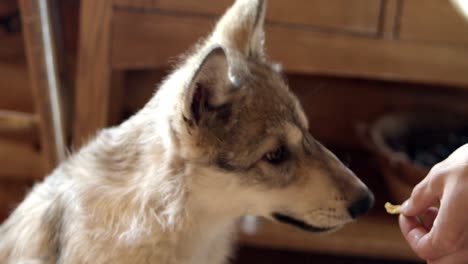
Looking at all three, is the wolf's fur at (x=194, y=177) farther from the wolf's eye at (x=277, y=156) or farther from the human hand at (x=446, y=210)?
the human hand at (x=446, y=210)

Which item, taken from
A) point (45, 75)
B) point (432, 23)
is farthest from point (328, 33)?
point (45, 75)

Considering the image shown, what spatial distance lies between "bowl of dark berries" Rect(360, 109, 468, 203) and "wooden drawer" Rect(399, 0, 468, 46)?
0.42 metres

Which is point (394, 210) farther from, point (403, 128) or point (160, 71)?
point (160, 71)

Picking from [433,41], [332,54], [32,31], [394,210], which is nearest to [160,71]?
[32,31]

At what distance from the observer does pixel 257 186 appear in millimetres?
1020

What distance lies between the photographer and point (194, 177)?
3.37ft

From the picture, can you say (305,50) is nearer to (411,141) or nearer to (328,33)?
(328,33)

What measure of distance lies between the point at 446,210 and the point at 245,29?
58 centimetres

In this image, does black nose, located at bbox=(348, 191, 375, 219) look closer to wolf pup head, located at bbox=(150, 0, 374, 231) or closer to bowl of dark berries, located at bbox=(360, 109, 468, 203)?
wolf pup head, located at bbox=(150, 0, 374, 231)

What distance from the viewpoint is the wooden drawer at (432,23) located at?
1.39 meters

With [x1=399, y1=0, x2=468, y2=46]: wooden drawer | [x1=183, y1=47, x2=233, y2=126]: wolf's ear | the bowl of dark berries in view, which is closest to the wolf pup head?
[x1=183, y1=47, x2=233, y2=126]: wolf's ear

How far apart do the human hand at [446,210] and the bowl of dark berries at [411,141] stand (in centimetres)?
73

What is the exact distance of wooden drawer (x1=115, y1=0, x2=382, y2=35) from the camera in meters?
1.37

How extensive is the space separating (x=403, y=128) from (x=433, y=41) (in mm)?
573
